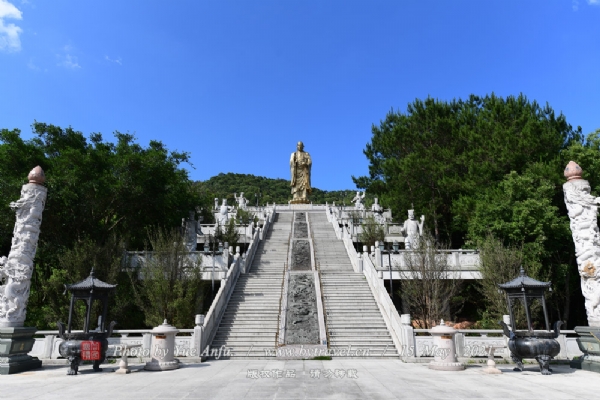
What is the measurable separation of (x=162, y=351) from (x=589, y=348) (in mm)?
11692

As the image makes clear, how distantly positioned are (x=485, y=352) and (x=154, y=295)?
40.9 ft

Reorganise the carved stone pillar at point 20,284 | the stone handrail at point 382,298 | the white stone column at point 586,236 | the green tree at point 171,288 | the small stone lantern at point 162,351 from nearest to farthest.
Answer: the carved stone pillar at point 20,284
the small stone lantern at point 162,351
the white stone column at point 586,236
the stone handrail at point 382,298
the green tree at point 171,288

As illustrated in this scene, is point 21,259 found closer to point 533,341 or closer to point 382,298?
point 382,298

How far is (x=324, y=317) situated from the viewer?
47.5 feet

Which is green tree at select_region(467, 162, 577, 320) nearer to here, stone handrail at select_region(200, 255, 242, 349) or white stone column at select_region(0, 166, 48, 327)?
stone handrail at select_region(200, 255, 242, 349)

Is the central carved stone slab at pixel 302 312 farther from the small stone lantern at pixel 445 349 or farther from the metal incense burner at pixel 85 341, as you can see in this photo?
the metal incense burner at pixel 85 341

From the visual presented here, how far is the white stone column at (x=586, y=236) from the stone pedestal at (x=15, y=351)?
15731 millimetres

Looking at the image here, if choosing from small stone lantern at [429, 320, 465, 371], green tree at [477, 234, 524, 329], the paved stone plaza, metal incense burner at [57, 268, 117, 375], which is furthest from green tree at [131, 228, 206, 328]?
green tree at [477, 234, 524, 329]

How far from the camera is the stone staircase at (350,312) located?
12719 mm

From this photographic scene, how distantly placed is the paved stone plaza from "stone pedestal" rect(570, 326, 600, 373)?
0.95ft

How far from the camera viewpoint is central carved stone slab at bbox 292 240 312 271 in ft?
64.8

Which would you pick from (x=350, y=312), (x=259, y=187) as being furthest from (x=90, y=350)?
(x=259, y=187)

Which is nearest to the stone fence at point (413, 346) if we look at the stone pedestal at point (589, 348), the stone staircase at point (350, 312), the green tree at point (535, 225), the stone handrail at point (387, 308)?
the stone handrail at point (387, 308)

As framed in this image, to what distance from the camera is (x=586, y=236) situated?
1054 cm
